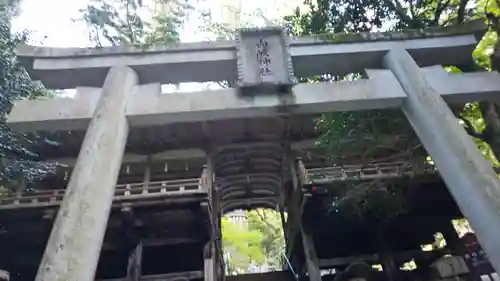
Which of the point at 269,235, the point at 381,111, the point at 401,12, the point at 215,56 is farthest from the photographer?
the point at 269,235

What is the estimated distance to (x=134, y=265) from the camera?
8297mm

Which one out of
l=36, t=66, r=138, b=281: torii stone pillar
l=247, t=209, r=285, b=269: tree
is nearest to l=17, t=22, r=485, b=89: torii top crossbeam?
l=36, t=66, r=138, b=281: torii stone pillar

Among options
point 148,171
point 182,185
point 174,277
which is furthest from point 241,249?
point 182,185

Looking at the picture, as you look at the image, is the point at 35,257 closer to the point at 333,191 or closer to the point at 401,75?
the point at 333,191

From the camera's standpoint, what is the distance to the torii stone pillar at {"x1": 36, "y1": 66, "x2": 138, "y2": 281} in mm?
3299

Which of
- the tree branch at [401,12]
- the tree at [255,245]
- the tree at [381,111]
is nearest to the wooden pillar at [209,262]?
the tree at [381,111]

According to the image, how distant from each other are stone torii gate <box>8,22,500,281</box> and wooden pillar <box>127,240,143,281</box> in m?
4.20

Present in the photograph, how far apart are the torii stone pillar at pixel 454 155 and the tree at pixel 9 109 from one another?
5807 mm

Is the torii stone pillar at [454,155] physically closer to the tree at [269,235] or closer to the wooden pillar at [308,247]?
the wooden pillar at [308,247]

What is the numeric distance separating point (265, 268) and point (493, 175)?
50.8ft

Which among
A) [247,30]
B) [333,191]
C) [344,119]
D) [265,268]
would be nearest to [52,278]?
[247,30]

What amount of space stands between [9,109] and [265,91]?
4.38 metres

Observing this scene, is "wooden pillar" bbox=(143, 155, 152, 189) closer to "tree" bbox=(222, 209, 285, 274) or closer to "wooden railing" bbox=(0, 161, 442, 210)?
"wooden railing" bbox=(0, 161, 442, 210)

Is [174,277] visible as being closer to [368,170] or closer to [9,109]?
[9,109]
